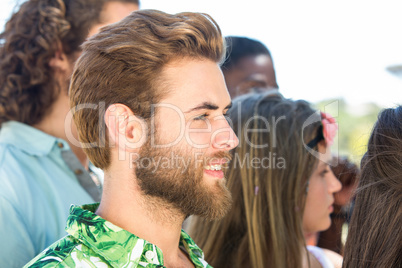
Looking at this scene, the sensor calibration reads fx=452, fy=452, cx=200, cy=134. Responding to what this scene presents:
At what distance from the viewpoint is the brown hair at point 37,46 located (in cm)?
280

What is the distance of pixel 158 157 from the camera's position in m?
1.86

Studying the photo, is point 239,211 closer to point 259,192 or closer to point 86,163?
point 259,192

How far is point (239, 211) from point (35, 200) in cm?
113

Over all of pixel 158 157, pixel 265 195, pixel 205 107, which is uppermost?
pixel 205 107

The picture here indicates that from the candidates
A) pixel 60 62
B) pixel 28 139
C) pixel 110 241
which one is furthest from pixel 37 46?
pixel 110 241

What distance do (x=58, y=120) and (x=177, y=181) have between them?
1.27 meters

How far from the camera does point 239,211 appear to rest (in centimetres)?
266

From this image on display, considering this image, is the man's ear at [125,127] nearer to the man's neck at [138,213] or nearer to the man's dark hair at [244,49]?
the man's neck at [138,213]

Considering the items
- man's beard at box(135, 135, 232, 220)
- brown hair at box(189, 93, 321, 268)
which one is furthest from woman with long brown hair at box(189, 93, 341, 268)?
man's beard at box(135, 135, 232, 220)

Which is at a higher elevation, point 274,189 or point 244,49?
point 244,49

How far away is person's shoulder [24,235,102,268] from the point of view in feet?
5.01

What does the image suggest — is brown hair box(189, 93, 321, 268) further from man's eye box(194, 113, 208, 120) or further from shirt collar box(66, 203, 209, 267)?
shirt collar box(66, 203, 209, 267)

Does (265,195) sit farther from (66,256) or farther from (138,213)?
(66,256)

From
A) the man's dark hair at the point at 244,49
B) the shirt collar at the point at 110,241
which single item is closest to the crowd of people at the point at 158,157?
the shirt collar at the point at 110,241
